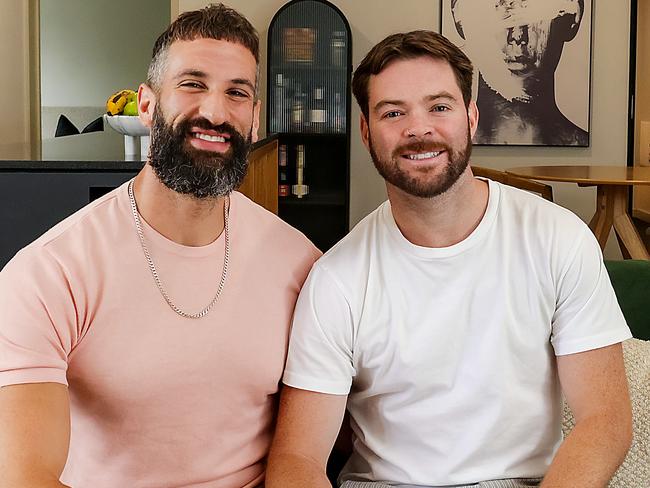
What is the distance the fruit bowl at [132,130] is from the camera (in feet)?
9.15

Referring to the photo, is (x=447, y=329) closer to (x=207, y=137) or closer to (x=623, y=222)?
(x=207, y=137)

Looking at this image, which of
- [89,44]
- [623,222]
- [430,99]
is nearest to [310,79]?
[623,222]

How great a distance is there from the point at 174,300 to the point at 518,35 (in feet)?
16.6

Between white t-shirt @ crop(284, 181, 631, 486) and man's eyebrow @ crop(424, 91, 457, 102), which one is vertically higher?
man's eyebrow @ crop(424, 91, 457, 102)

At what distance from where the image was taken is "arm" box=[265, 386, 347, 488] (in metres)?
1.60

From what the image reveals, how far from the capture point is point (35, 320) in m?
1.42

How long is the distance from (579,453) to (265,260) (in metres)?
0.65

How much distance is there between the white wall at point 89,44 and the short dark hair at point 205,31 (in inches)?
286

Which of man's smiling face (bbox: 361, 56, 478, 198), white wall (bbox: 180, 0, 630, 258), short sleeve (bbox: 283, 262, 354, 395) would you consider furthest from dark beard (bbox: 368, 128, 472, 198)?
white wall (bbox: 180, 0, 630, 258)

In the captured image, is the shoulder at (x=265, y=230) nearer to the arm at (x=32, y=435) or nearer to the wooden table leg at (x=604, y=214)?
the arm at (x=32, y=435)

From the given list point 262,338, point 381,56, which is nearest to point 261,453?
point 262,338

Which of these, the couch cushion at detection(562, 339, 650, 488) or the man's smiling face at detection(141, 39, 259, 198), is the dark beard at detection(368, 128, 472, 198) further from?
the couch cushion at detection(562, 339, 650, 488)

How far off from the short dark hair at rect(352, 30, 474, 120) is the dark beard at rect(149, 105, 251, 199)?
0.31 meters

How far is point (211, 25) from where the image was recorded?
5.44 ft
